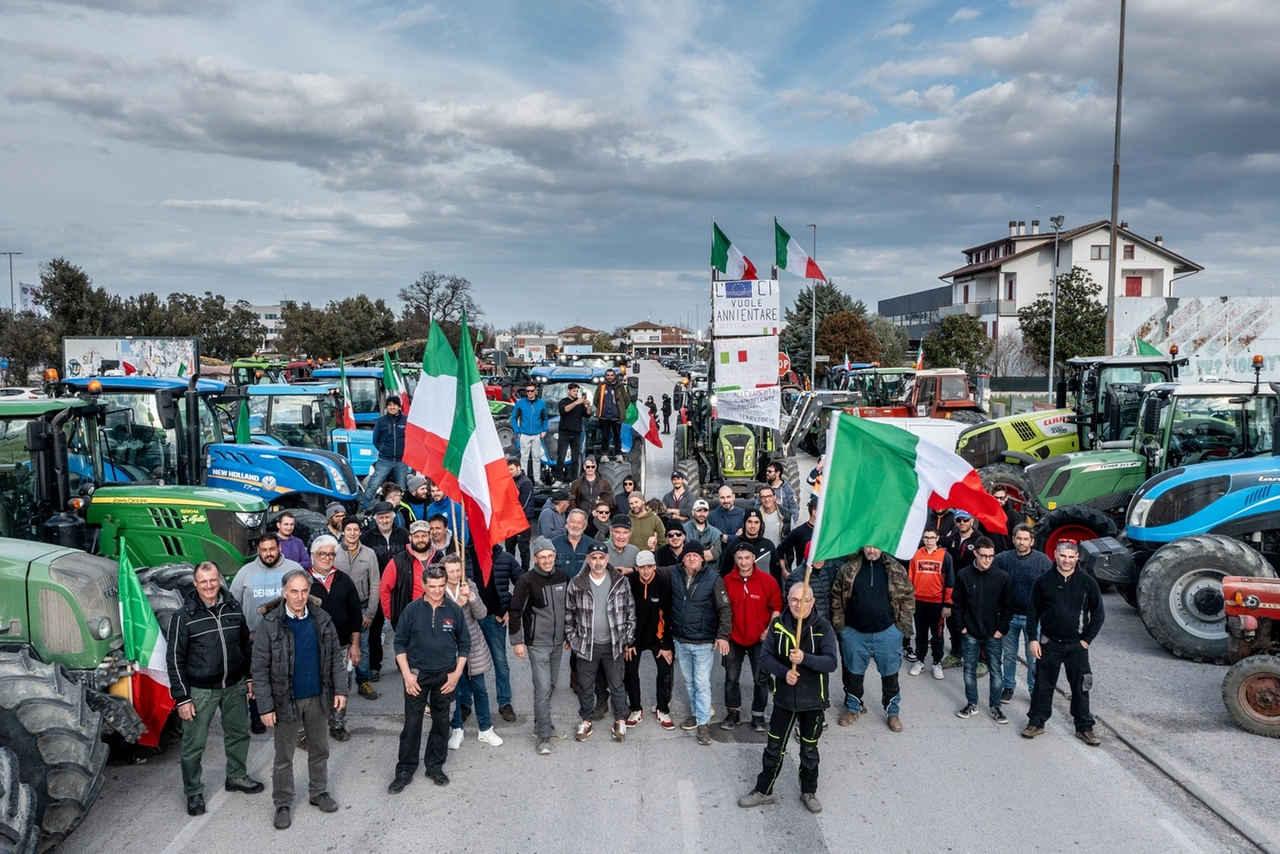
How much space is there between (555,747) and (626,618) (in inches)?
43.6

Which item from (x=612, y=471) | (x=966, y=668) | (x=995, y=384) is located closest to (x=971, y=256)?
(x=995, y=384)

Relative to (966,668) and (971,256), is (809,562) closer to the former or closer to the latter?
(966,668)

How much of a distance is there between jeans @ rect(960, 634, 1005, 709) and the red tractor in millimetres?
1671

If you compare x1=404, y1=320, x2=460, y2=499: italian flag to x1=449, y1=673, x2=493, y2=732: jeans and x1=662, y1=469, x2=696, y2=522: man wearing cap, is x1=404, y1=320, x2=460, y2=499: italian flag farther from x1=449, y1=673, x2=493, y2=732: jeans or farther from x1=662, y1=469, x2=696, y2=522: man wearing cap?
x1=662, y1=469, x2=696, y2=522: man wearing cap

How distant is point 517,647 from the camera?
6734mm

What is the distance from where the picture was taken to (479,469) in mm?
6793

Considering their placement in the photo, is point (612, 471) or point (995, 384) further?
point (995, 384)

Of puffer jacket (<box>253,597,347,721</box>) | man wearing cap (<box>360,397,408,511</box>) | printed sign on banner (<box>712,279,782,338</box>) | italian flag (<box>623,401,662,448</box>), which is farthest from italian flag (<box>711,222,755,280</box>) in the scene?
puffer jacket (<box>253,597,347,721</box>)

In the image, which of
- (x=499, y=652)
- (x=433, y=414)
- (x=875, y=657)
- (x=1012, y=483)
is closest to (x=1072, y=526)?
(x=1012, y=483)

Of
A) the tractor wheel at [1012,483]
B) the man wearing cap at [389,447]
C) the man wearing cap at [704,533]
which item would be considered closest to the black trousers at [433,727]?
the man wearing cap at [704,533]

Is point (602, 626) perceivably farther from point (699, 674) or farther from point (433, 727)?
point (433, 727)

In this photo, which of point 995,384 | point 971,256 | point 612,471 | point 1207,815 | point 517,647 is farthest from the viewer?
point 971,256

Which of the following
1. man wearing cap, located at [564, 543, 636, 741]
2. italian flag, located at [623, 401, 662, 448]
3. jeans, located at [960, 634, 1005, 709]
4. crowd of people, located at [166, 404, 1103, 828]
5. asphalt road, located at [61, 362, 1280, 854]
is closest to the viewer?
asphalt road, located at [61, 362, 1280, 854]

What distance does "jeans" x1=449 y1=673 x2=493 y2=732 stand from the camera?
679 cm
